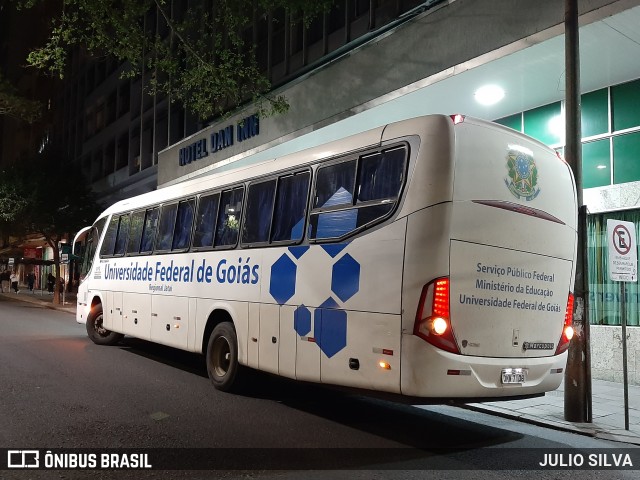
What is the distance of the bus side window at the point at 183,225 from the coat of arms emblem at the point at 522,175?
5786 mm

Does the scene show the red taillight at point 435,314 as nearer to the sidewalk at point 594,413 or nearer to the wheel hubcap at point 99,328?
the sidewalk at point 594,413

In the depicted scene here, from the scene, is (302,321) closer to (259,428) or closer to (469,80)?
(259,428)

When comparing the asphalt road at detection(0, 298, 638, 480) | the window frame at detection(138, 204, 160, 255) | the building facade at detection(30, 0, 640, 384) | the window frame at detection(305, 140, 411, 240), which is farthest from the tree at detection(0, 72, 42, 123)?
the window frame at detection(305, 140, 411, 240)

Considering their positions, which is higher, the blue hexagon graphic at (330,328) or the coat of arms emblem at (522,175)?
the coat of arms emblem at (522,175)

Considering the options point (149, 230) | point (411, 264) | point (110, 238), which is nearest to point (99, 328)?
point (110, 238)

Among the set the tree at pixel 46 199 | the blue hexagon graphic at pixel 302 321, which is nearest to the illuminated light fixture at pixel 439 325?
the blue hexagon graphic at pixel 302 321

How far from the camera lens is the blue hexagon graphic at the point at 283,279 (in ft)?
24.0

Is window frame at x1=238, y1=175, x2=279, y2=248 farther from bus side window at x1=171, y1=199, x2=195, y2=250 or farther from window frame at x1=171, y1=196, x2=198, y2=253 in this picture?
bus side window at x1=171, y1=199, x2=195, y2=250

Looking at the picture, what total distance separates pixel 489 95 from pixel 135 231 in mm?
8278

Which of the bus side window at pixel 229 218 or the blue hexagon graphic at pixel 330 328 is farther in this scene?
the bus side window at pixel 229 218

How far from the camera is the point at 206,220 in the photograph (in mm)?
9602

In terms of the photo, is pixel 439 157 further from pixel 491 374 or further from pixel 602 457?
pixel 602 457

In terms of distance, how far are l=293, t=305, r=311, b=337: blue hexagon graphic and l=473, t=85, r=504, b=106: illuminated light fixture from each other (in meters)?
7.54

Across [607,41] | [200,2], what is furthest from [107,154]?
[607,41]
